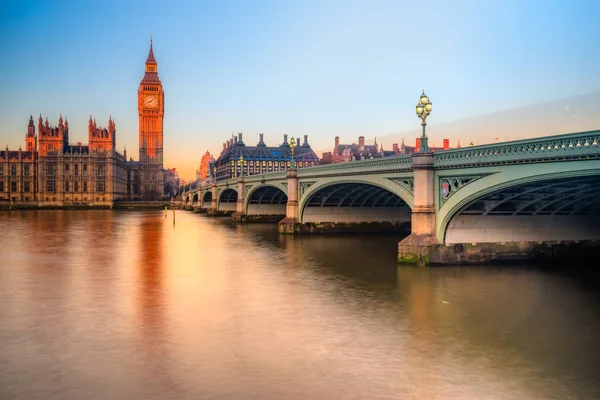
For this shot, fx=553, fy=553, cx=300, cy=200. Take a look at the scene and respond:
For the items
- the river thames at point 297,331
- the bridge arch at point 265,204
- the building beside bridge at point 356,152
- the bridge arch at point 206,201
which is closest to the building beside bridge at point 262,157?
the building beside bridge at point 356,152

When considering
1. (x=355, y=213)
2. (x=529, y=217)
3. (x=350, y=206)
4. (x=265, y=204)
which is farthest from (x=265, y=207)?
(x=529, y=217)

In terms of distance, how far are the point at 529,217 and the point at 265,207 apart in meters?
53.3

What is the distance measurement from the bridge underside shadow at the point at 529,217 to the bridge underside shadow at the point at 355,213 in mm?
21161

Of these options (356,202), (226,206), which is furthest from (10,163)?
(356,202)

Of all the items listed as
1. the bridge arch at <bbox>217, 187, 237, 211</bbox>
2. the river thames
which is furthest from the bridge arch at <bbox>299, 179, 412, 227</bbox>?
the bridge arch at <bbox>217, 187, 237, 211</bbox>

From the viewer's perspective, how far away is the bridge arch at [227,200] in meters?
103

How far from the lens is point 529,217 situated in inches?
1117

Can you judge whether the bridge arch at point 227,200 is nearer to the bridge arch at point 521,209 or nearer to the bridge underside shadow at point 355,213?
the bridge underside shadow at point 355,213

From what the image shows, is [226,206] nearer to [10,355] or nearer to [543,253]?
[543,253]

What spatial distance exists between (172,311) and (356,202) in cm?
3553

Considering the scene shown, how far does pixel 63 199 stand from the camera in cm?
15600

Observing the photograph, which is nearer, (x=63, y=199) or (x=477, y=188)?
(x=477, y=188)

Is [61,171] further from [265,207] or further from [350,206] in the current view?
[350,206]

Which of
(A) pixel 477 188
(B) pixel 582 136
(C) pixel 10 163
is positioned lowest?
(A) pixel 477 188
